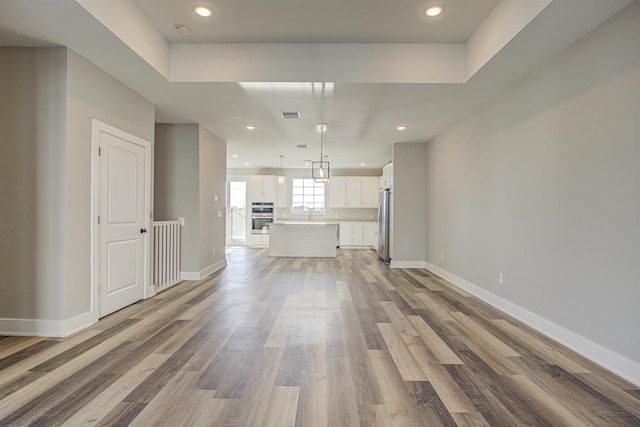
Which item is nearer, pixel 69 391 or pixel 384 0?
pixel 69 391

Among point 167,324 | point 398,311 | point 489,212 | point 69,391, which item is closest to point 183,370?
point 69,391

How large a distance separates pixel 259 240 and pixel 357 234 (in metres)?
3.16

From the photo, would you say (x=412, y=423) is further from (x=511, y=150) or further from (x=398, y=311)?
(x=511, y=150)

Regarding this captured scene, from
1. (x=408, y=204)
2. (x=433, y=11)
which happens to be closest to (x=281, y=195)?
(x=408, y=204)

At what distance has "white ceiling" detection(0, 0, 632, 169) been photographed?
2619mm

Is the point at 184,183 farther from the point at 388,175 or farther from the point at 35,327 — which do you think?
the point at 388,175

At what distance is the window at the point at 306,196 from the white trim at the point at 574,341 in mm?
7169

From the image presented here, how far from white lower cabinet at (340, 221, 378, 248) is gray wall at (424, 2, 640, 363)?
583 centimetres

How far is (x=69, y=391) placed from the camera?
2025mm

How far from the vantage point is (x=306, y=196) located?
11.1 m

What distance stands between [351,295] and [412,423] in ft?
8.98

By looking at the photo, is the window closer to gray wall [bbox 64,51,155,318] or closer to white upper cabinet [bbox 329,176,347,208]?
white upper cabinet [bbox 329,176,347,208]

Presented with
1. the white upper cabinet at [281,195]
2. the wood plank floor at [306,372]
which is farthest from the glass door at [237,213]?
the wood plank floor at [306,372]

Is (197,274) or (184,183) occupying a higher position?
(184,183)
